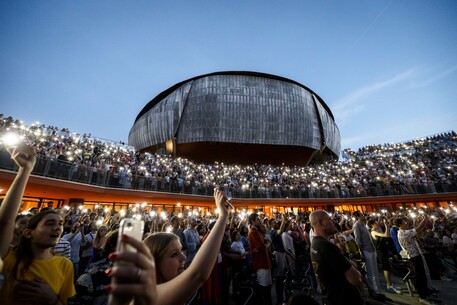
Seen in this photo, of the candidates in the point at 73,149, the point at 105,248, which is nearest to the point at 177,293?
the point at 105,248

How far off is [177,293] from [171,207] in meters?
27.7

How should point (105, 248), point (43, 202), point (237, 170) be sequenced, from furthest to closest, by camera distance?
point (237, 170)
point (43, 202)
point (105, 248)

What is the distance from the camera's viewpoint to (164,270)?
174cm

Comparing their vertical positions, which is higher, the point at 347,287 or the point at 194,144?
the point at 194,144

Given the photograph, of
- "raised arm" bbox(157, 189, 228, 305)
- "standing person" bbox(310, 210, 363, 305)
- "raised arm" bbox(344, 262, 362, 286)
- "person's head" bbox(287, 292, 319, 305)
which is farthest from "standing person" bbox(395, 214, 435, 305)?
"raised arm" bbox(157, 189, 228, 305)

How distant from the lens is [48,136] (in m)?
18.7

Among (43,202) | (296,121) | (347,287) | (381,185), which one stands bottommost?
(347,287)

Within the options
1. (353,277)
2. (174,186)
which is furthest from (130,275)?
(174,186)

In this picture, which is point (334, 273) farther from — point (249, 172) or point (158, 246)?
point (249, 172)

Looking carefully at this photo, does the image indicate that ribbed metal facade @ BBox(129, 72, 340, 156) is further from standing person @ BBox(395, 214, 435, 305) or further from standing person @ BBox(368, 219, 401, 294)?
standing person @ BBox(395, 214, 435, 305)

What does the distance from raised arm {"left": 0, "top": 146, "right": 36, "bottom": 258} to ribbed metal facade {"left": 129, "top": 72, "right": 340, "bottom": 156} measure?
35068 mm

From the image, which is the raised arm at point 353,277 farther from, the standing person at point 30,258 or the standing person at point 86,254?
the standing person at point 86,254

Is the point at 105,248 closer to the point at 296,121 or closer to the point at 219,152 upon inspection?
the point at 219,152

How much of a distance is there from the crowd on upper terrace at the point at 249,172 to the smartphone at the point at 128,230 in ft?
59.9
